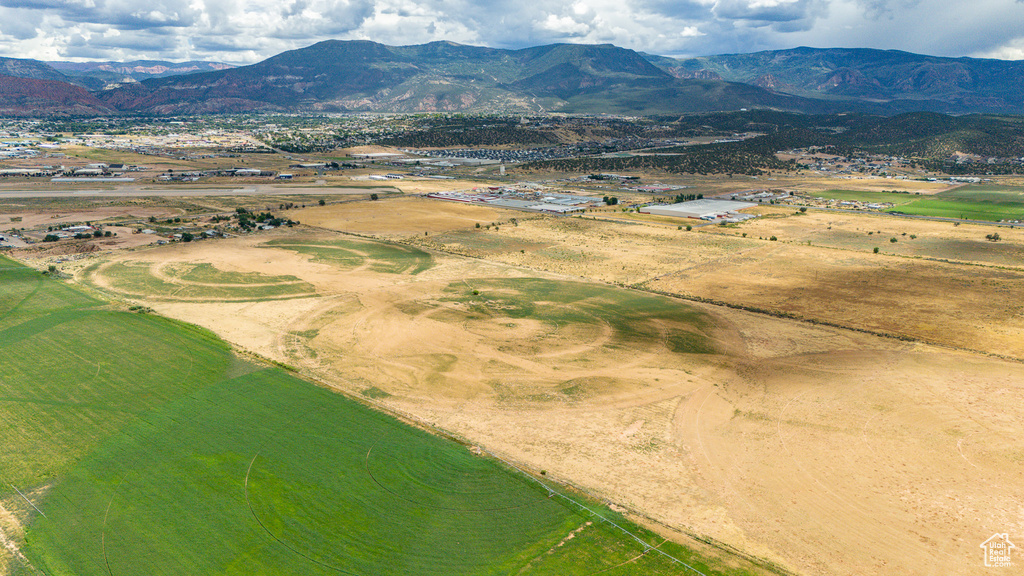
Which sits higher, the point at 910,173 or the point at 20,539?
the point at 910,173

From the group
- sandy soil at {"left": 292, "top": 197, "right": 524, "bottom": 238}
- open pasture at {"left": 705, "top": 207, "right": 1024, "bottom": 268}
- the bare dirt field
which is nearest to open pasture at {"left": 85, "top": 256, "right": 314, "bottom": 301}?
the bare dirt field

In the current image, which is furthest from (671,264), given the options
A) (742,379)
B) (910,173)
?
(910,173)

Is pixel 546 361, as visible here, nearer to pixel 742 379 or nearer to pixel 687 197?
pixel 742 379

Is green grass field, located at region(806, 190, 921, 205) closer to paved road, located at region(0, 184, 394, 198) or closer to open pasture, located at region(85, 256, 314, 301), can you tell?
paved road, located at region(0, 184, 394, 198)

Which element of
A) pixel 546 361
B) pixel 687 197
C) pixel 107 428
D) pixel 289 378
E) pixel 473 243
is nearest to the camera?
pixel 107 428

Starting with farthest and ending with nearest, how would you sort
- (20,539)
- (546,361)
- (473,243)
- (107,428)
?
(473,243) → (546,361) → (107,428) → (20,539)

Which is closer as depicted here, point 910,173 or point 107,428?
point 107,428
